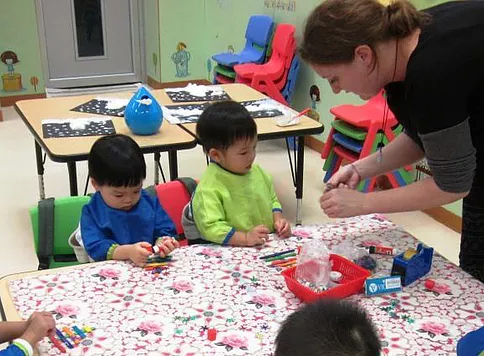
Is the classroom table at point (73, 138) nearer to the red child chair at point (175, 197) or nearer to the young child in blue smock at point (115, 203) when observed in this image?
the red child chair at point (175, 197)

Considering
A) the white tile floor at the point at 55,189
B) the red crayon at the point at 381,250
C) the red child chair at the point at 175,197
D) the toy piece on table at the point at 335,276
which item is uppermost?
the red crayon at the point at 381,250

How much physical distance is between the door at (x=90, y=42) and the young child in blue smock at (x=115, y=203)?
4312 millimetres

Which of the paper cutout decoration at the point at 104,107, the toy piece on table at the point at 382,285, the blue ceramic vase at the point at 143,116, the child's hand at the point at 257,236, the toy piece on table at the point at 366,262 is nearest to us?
the toy piece on table at the point at 382,285

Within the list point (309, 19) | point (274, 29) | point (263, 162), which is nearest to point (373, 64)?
point (309, 19)

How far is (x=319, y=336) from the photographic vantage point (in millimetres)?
761

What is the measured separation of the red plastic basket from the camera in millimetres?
1245

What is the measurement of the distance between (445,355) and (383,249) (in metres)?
0.40

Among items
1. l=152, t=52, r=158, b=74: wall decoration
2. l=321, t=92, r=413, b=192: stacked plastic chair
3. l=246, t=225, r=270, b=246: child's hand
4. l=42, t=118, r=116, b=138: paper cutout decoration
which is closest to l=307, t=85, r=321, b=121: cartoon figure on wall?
l=321, t=92, r=413, b=192: stacked plastic chair

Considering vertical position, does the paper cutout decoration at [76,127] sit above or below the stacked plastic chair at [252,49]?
below

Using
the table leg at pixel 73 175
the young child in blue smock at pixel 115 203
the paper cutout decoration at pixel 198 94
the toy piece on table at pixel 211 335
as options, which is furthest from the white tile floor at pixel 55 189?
the toy piece on table at pixel 211 335

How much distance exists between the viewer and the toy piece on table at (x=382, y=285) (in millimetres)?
1281

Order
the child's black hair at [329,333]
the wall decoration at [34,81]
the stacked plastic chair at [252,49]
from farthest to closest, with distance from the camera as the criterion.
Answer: the wall decoration at [34,81] → the stacked plastic chair at [252,49] → the child's black hair at [329,333]

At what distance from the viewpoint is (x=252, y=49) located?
4.64 metres

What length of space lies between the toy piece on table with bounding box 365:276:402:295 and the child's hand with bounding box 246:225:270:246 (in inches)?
13.2
